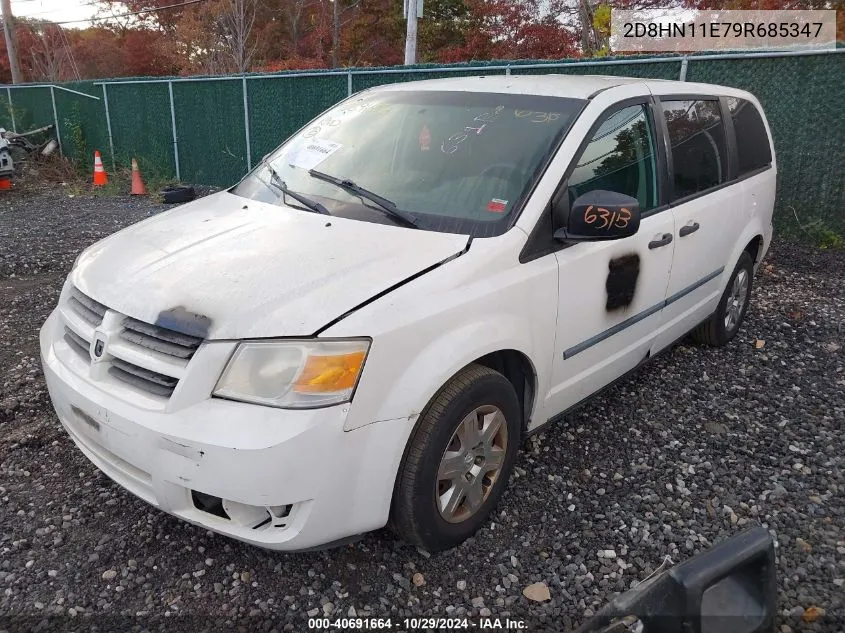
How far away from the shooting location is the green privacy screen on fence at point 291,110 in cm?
664

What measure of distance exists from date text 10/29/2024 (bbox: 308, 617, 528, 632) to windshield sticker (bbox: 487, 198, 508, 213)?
5.06 feet

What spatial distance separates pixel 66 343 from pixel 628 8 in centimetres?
1533

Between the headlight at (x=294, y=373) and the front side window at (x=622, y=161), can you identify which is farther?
the front side window at (x=622, y=161)

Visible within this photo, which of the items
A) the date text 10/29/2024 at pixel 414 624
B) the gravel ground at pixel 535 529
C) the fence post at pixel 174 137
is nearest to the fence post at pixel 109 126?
the fence post at pixel 174 137

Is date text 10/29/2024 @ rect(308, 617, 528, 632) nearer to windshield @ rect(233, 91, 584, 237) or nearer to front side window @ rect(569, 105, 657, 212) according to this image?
windshield @ rect(233, 91, 584, 237)

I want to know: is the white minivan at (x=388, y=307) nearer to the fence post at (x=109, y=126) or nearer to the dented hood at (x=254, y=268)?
the dented hood at (x=254, y=268)

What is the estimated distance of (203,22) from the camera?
73.5 ft

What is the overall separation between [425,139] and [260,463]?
179 cm

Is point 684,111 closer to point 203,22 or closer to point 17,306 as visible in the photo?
point 17,306

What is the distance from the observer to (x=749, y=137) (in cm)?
445

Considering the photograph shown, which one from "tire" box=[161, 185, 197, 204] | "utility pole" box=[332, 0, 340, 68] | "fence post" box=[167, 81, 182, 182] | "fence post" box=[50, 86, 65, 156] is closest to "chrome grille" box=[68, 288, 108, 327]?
"tire" box=[161, 185, 197, 204]

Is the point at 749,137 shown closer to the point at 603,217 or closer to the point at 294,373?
the point at 603,217

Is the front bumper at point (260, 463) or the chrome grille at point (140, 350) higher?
the chrome grille at point (140, 350)

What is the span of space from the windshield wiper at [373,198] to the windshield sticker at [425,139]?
0.36 metres
